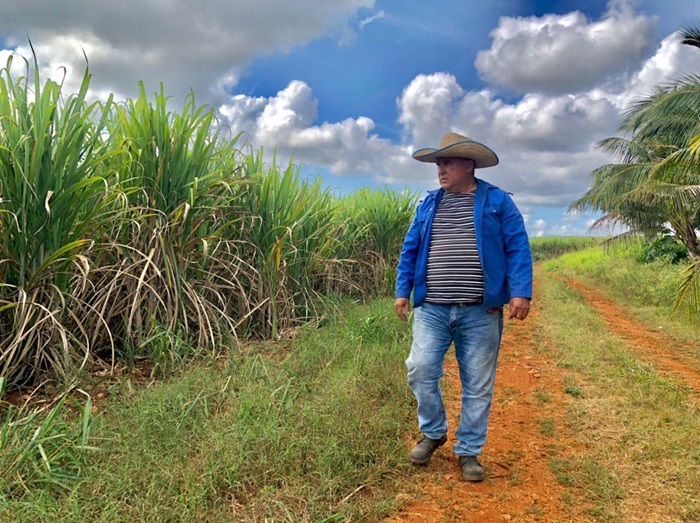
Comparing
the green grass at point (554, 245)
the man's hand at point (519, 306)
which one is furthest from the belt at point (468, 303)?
the green grass at point (554, 245)

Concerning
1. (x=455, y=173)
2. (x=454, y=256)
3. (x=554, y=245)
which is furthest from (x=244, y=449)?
(x=554, y=245)

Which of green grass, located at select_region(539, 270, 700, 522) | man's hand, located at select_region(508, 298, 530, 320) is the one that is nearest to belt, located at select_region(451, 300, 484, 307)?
man's hand, located at select_region(508, 298, 530, 320)

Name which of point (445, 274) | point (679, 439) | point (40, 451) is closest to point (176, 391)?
point (40, 451)

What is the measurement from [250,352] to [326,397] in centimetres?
124

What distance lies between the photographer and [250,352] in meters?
4.32

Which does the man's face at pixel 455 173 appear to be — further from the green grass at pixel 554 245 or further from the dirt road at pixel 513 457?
the green grass at pixel 554 245

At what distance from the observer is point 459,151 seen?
9.15 feet

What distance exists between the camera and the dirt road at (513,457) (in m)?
2.46

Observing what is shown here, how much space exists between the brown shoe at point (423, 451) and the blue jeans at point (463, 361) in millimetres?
39

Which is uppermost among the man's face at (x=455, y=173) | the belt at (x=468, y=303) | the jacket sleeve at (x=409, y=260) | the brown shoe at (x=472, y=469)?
the man's face at (x=455, y=173)

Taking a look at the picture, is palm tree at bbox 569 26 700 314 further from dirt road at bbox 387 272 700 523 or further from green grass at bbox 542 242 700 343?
dirt road at bbox 387 272 700 523

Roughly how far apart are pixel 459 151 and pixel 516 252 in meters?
0.65

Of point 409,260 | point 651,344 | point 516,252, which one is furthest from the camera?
point 651,344

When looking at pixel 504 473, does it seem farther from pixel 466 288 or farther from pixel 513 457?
pixel 466 288
